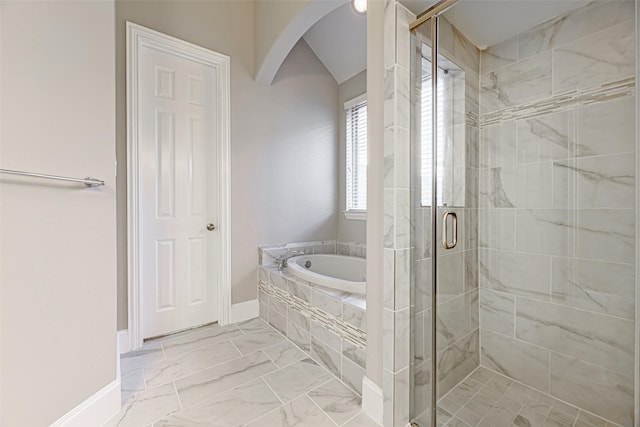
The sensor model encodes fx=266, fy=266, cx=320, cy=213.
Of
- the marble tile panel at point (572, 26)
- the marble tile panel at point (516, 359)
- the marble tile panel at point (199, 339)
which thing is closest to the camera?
the marble tile panel at point (572, 26)

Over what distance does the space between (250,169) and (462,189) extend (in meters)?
1.81

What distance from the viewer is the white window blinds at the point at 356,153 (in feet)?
9.76

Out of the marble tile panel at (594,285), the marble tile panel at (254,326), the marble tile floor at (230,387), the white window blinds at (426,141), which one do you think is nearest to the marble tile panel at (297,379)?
the marble tile floor at (230,387)

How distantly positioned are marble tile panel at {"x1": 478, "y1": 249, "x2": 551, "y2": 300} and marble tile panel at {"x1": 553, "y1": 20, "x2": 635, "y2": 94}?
102cm

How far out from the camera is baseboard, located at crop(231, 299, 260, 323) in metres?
2.43

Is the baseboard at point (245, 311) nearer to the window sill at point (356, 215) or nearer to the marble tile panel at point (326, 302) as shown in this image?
the marble tile panel at point (326, 302)

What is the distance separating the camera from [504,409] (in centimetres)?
143

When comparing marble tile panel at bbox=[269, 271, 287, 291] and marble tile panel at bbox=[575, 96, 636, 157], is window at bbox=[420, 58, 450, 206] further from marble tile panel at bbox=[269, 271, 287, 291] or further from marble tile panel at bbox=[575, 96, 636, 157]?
marble tile panel at bbox=[269, 271, 287, 291]

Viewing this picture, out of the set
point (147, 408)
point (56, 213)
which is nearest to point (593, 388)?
point (147, 408)

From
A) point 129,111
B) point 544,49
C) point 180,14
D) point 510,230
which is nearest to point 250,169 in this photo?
point 129,111

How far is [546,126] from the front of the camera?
5.35 ft

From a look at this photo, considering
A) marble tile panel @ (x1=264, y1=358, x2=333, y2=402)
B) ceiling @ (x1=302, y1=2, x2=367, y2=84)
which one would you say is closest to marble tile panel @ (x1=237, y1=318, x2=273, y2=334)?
marble tile panel @ (x1=264, y1=358, x2=333, y2=402)

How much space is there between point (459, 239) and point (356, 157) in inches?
68.7

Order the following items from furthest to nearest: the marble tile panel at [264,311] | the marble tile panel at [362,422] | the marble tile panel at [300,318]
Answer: the marble tile panel at [264,311]
the marble tile panel at [300,318]
the marble tile panel at [362,422]
